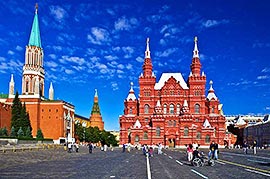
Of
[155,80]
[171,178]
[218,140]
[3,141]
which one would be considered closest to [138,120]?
[155,80]

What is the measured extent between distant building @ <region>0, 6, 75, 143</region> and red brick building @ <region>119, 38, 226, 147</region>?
17.1 metres

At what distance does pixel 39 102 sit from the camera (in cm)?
9262

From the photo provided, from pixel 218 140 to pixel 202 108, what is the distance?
30.2 feet

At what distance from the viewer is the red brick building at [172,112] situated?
276ft

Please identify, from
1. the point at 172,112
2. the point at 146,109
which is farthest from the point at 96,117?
the point at 172,112

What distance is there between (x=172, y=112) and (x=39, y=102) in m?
36.6

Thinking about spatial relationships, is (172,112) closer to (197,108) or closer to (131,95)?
(197,108)

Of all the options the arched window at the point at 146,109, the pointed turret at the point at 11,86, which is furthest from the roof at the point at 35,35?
the arched window at the point at 146,109

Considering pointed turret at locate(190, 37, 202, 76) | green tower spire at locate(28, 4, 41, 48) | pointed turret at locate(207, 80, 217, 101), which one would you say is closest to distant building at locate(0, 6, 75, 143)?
green tower spire at locate(28, 4, 41, 48)

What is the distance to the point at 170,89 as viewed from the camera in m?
90.9

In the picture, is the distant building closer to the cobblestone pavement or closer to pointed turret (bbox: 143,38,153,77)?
pointed turret (bbox: 143,38,153,77)

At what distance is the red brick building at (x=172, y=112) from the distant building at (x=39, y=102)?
56.2 ft

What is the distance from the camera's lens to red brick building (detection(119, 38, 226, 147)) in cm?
8419

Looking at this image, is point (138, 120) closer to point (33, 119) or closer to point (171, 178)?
point (33, 119)
